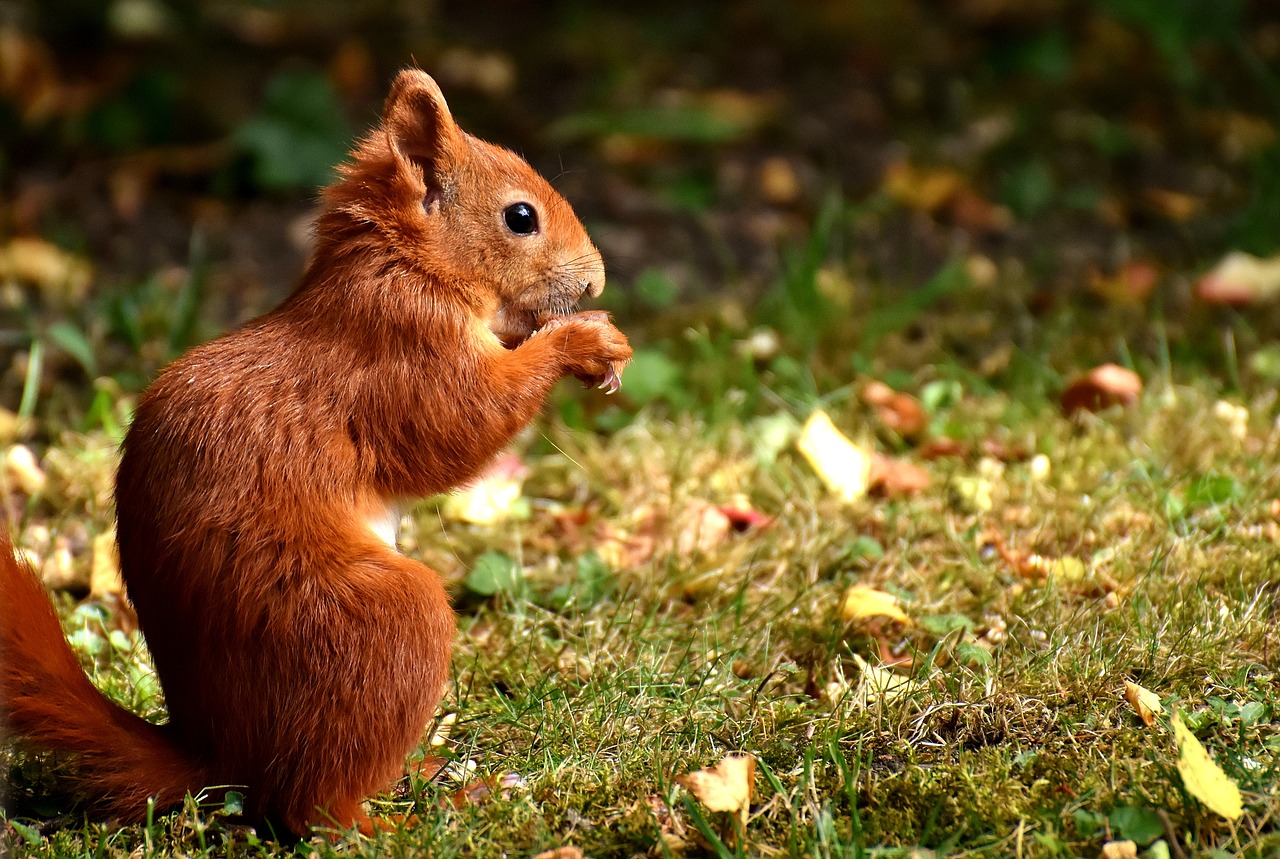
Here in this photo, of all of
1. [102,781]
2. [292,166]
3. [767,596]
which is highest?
[292,166]

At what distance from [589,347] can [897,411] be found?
1.41 m

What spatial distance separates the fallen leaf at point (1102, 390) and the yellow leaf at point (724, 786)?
1689mm

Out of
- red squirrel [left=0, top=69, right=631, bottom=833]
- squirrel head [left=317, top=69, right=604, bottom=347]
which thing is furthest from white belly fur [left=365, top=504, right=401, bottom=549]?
squirrel head [left=317, top=69, right=604, bottom=347]

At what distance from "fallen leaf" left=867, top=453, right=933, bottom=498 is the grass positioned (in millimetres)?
40

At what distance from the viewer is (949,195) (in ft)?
16.2

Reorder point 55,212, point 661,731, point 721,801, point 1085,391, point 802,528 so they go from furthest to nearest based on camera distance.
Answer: point 55,212, point 1085,391, point 802,528, point 661,731, point 721,801

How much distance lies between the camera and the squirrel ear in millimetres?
2268

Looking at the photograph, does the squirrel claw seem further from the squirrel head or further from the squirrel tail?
the squirrel tail

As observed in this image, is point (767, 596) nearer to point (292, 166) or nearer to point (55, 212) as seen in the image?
point (292, 166)

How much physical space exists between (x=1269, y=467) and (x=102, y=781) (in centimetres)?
246

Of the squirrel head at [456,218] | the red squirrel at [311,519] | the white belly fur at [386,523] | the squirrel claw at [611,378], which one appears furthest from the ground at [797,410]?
the squirrel head at [456,218]

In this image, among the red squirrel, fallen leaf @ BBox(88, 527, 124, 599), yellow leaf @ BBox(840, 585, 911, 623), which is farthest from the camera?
fallen leaf @ BBox(88, 527, 124, 599)

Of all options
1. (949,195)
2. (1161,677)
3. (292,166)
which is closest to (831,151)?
(949,195)

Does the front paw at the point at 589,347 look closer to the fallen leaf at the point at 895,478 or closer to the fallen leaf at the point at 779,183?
the fallen leaf at the point at 895,478
